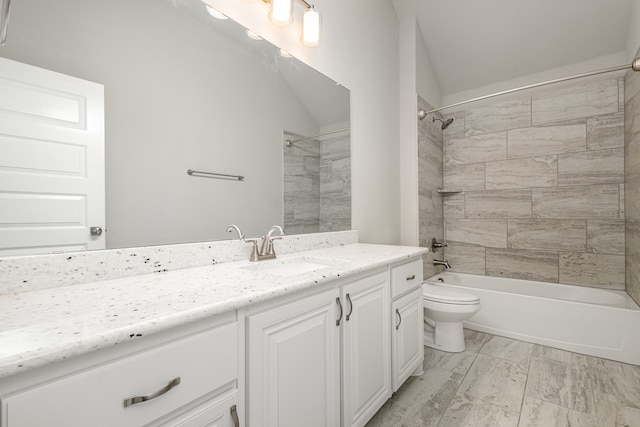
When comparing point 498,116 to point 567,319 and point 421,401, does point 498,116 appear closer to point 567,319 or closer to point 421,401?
point 567,319

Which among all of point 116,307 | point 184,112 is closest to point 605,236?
point 184,112

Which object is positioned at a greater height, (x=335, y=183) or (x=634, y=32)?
(x=634, y=32)

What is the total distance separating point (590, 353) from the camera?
2096mm

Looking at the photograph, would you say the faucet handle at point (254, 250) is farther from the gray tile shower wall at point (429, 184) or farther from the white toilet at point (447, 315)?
the gray tile shower wall at point (429, 184)

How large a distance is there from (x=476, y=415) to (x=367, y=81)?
2.28m

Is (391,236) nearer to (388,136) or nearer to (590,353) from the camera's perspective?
(388,136)

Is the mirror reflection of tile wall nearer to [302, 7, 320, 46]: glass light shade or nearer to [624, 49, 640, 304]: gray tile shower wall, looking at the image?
[302, 7, 320, 46]: glass light shade

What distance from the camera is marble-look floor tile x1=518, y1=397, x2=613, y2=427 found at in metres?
1.42

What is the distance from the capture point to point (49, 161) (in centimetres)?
87

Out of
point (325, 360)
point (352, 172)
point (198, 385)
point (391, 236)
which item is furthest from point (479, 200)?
point (198, 385)

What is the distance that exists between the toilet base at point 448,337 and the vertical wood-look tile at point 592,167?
5.82 ft

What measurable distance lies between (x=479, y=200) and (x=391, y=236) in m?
1.23

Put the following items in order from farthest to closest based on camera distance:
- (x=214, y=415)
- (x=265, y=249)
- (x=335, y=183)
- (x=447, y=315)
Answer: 1. (x=447, y=315)
2. (x=335, y=183)
3. (x=265, y=249)
4. (x=214, y=415)

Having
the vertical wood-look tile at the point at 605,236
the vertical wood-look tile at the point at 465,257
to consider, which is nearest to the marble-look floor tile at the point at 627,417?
the vertical wood-look tile at the point at 605,236
